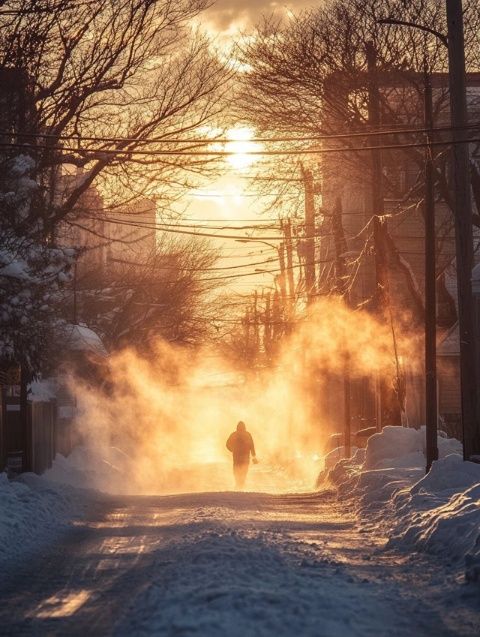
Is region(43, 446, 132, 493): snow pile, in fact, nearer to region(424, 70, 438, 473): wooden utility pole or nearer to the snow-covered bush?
the snow-covered bush

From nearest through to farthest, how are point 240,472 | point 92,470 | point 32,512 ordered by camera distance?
point 32,512, point 240,472, point 92,470

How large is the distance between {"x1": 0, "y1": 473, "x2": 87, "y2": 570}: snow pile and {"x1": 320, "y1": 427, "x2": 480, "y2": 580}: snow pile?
454 centimetres

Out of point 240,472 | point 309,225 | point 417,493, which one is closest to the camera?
point 417,493

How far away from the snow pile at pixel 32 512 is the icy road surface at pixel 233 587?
1.46 ft

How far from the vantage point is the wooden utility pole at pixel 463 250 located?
63.6 ft

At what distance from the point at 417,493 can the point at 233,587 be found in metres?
8.50

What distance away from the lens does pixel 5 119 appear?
2344cm

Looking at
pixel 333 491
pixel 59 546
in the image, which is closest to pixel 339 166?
pixel 333 491

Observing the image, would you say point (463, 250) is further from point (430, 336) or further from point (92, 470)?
point (92, 470)

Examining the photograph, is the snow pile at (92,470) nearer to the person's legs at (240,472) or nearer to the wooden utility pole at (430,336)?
the person's legs at (240,472)

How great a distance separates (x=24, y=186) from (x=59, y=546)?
357 inches

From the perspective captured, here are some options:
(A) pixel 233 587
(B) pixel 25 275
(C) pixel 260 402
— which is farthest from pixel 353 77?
(C) pixel 260 402

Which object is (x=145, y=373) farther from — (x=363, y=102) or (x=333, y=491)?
(x=333, y=491)

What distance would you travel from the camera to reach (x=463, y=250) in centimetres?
1991
